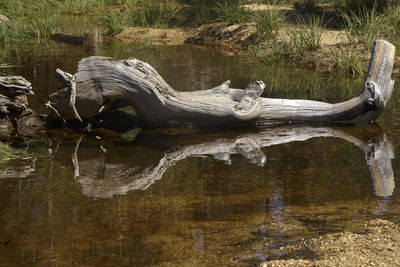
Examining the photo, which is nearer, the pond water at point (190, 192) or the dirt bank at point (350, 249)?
the dirt bank at point (350, 249)

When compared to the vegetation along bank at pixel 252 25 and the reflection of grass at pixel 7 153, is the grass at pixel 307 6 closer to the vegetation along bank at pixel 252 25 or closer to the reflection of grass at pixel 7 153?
the vegetation along bank at pixel 252 25

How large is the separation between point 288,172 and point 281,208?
992 mm

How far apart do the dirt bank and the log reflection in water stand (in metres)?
1.04

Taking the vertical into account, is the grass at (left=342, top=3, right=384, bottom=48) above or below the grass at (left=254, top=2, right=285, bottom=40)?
below

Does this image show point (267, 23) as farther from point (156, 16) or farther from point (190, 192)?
point (190, 192)

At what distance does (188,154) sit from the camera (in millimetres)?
6633

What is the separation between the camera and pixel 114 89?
7.13m

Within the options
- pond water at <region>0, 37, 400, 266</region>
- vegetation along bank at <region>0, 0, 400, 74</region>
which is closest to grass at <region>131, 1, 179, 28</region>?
vegetation along bank at <region>0, 0, 400, 74</region>

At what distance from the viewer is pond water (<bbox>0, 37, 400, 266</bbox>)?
4.33 m

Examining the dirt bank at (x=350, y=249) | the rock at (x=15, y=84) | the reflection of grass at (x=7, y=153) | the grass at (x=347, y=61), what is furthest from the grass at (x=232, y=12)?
the dirt bank at (x=350, y=249)

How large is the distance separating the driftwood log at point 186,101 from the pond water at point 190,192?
0.22 metres

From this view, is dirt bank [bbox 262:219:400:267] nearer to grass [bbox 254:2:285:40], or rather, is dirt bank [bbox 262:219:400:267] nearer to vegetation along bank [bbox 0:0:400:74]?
vegetation along bank [bbox 0:0:400:74]

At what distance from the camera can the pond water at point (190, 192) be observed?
4.33 meters

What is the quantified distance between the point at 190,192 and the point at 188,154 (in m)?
1.23
